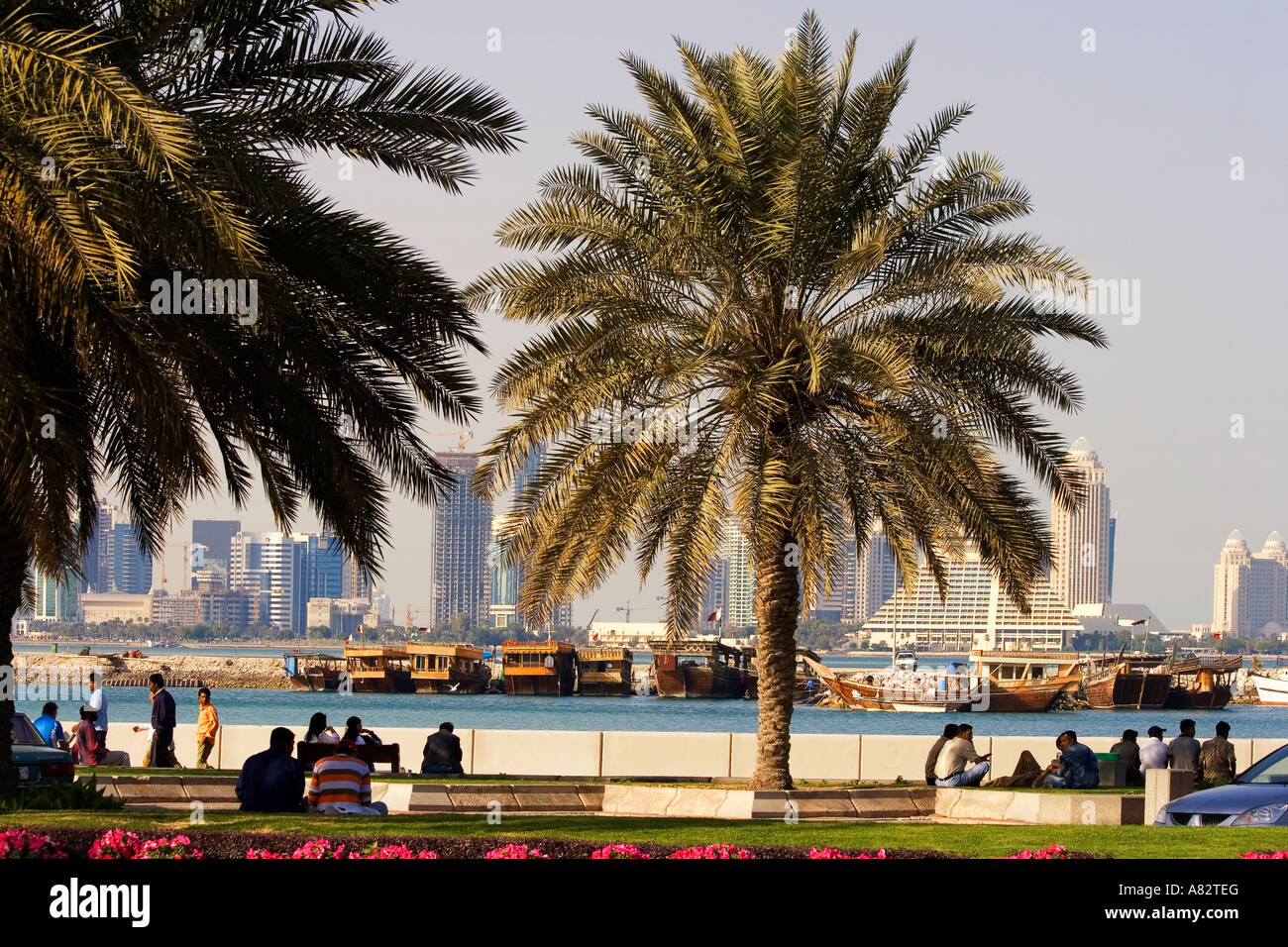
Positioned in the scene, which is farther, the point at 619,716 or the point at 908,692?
the point at 908,692

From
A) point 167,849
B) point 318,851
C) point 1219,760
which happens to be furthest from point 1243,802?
point 167,849

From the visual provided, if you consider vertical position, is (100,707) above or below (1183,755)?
above

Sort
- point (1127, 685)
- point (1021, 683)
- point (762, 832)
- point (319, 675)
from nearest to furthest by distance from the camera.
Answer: point (762, 832), point (1021, 683), point (1127, 685), point (319, 675)

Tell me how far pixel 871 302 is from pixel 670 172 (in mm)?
3033

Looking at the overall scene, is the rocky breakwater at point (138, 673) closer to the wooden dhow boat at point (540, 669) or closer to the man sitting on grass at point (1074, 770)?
the wooden dhow boat at point (540, 669)

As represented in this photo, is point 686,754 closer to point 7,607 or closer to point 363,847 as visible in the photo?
point 7,607

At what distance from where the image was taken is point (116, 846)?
1073 cm

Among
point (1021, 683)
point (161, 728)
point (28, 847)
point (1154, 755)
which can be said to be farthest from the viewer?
point (1021, 683)

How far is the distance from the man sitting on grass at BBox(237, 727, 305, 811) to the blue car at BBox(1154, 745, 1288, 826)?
860 cm

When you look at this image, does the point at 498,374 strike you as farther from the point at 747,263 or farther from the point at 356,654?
the point at 356,654

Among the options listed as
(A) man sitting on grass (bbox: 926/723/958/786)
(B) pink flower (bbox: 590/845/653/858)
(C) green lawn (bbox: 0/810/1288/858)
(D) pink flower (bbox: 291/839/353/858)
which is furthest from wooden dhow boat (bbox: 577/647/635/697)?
(D) pink flower (bbox: 291/839/353/858)

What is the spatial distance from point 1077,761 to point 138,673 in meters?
124
